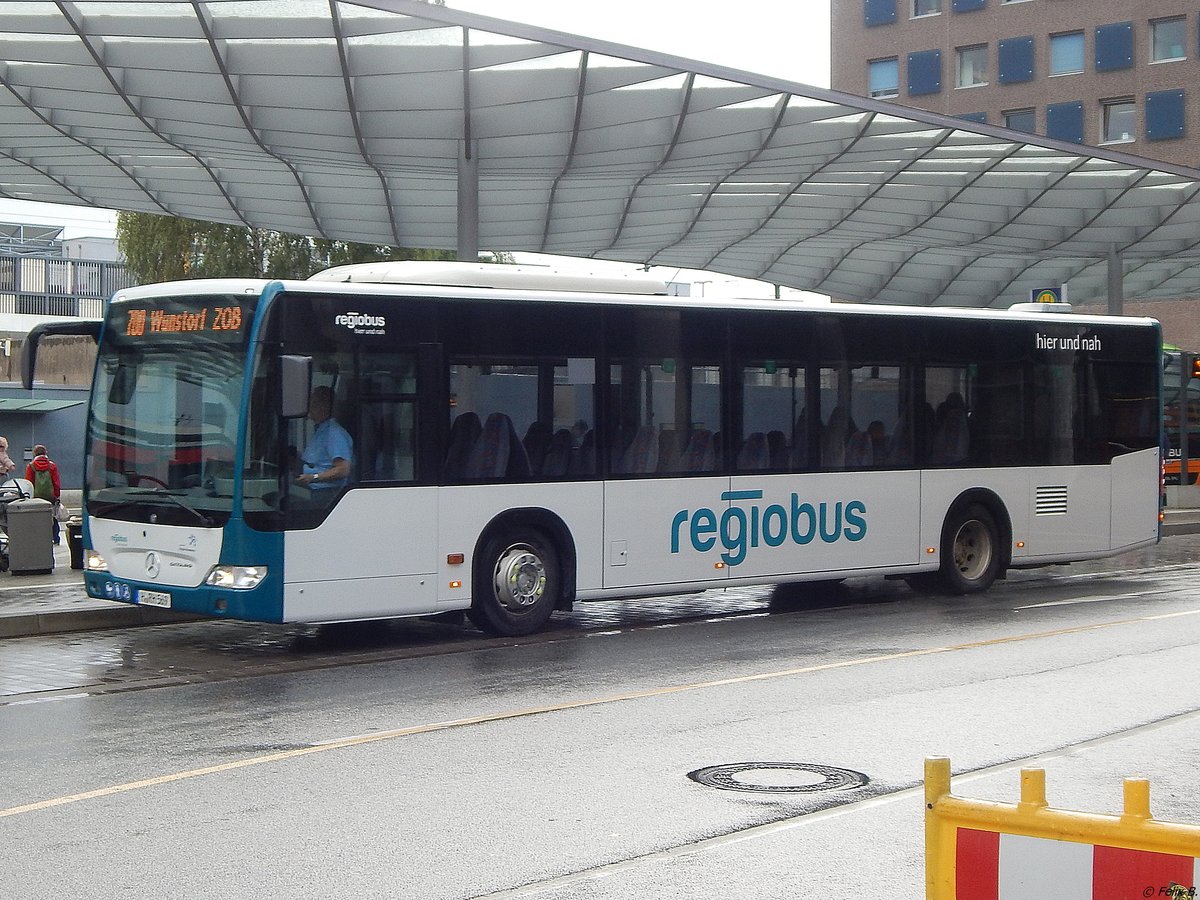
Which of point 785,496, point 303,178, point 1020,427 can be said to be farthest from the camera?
point 303,178

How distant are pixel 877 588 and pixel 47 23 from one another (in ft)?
36.8

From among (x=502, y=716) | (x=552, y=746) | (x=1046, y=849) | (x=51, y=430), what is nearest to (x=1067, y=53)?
(x=51, y=430)

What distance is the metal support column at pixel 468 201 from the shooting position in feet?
78.1

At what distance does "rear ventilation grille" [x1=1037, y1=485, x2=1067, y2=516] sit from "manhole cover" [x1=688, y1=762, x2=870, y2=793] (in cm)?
991

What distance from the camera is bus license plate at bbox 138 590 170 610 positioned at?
1212cm

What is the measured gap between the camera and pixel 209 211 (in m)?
31.3

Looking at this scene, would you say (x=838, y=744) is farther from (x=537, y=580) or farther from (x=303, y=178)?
(x=303, y=178)

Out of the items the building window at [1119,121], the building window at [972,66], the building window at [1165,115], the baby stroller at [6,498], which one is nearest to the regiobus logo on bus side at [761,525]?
the baby stroller at [6,498]

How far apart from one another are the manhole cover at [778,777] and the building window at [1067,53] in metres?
60.9

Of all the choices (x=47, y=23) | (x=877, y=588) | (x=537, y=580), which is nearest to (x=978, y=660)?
(x=537, y=580)

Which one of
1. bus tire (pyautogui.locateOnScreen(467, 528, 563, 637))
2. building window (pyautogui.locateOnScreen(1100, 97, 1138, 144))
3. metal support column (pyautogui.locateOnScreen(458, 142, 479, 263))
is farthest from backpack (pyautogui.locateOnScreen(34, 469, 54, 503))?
building window (pyautogui.locateOnScreen(1100, 97, 1138, 144))

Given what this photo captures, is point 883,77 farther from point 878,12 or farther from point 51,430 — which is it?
point 51,430

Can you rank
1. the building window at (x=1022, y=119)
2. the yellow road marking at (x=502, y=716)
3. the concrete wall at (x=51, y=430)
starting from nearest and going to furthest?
the yellow road marking at (x=502, y=716) < the concrete wall at (x=51, y=430) < the building window at (x=1022, y=119)

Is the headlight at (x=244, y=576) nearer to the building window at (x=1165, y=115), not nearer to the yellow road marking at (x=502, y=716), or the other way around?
the yellow road marking at (x=502, y=716)
